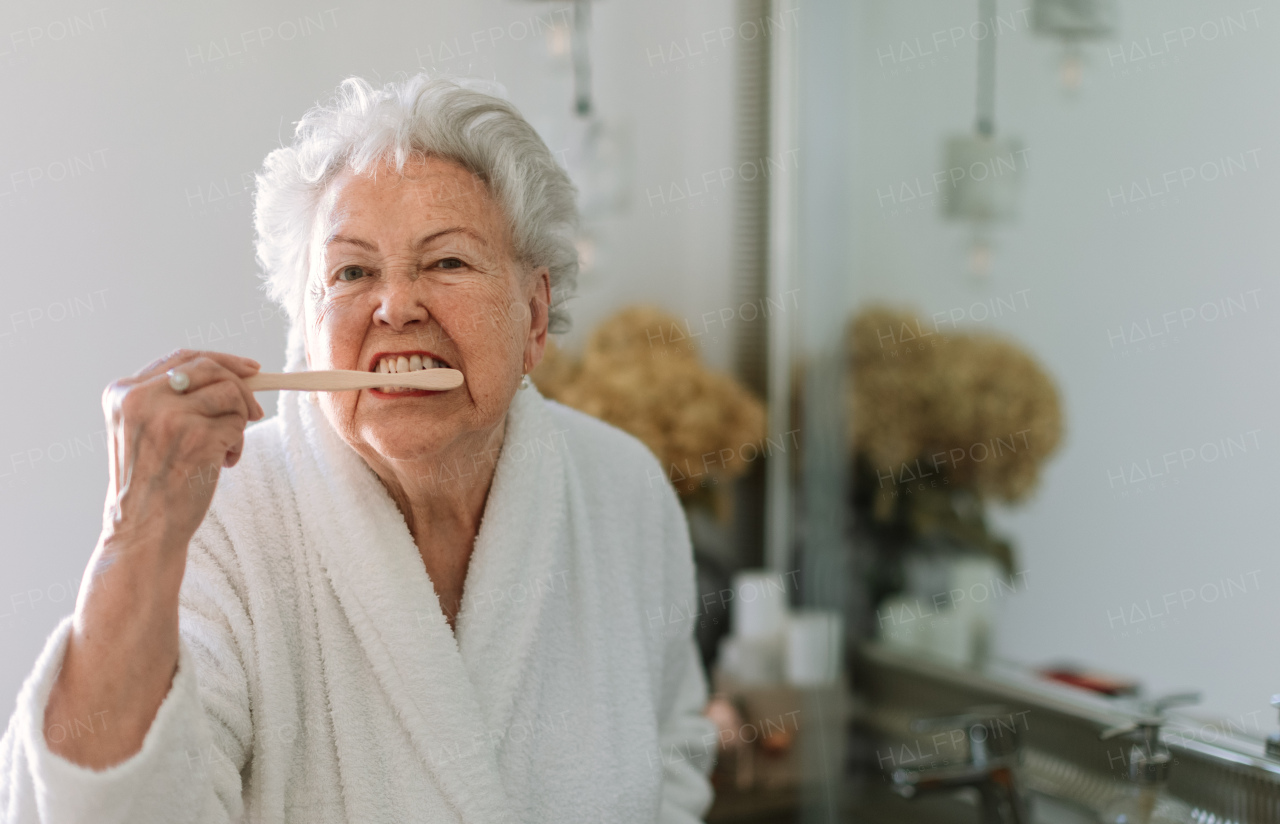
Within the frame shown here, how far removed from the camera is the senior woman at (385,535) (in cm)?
68

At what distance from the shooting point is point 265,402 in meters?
1.46

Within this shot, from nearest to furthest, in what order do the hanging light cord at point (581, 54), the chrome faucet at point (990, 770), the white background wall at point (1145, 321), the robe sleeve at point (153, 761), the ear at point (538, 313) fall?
the robe sleeve at point (153, 761) → the ear at point (538, 313) → the white background wall at point (1145, 321) → the chrome faucet at point (990, 770) → the hanging light cord at point (581, 54)

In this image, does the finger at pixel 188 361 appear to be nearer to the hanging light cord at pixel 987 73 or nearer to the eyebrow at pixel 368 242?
the eyebrow at pixel 368 242

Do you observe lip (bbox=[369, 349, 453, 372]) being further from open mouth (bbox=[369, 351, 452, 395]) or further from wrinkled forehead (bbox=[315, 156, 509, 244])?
wrinkled forehead (bbox=[315, 156, 509, 244])

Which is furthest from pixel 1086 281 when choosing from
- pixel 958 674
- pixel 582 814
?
pixel 582 814

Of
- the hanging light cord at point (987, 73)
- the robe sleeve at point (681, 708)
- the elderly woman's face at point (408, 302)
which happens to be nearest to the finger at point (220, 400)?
the elderly woman's face at point (408, 302)

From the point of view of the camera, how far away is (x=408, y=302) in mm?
858

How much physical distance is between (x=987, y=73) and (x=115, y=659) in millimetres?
1431

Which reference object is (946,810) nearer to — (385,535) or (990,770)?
(990,770)

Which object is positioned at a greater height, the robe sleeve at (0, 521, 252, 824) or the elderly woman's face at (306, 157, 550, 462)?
the elderly woman's face at (306, 157, 550, 462)

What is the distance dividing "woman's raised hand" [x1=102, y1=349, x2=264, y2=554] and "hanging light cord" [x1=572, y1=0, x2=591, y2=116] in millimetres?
1275

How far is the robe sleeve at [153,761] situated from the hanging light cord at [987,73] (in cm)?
132

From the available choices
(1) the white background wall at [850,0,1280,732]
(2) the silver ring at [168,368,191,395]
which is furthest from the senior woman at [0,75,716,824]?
(1) the white background wall at [850,0,1280,732]

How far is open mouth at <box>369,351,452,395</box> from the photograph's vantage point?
0.85m
